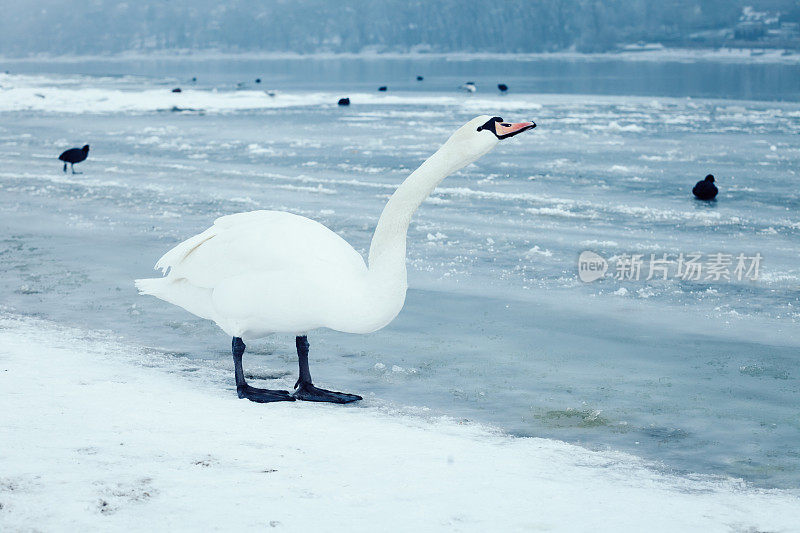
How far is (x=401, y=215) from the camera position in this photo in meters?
4.72

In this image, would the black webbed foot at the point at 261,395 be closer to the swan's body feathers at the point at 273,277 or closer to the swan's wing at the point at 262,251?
the swan's body feathers at the point at 273,277

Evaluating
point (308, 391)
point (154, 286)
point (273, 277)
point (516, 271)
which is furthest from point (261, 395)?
point (516, 271)

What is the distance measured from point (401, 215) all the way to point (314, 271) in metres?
0.53

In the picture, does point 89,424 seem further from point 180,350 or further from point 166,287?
point 180,350

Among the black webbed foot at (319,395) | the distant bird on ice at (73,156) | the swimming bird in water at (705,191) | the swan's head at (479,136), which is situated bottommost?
the black webbed foot at (319,395)

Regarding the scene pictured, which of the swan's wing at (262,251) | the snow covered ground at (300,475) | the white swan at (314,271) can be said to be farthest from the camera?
the swan's wing at (262,251)

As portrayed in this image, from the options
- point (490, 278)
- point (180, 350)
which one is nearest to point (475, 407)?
point (180, 350)

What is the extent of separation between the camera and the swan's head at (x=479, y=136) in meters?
4.52

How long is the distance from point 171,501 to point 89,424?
1.05 meters

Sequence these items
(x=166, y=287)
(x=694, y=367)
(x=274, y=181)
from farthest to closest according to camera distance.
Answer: (x=274, y=181)
(x=694, y=367)
(x=166, y=287)

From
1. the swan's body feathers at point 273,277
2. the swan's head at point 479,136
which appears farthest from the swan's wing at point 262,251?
the swan's head at point 479,136

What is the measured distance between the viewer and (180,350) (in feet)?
19.9

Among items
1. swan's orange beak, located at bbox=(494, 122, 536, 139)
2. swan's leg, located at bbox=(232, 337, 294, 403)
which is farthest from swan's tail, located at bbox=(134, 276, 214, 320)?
swan's orange beak, located at bbox=(494, 122, 536, 139)

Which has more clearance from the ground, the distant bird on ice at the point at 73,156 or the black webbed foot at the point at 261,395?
the distant bird on ice at the point at 73,156
